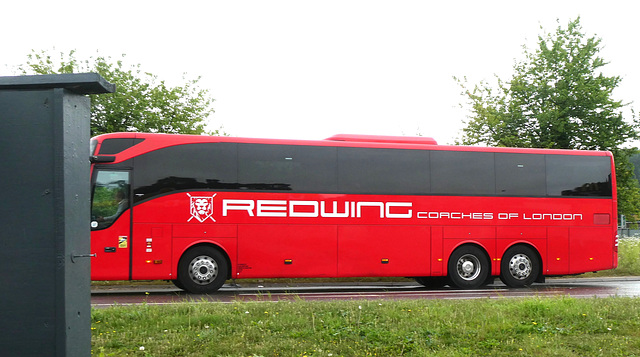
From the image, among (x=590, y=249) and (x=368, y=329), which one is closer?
(x=368, y=329)

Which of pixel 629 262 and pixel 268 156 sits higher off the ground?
pixel 268 156

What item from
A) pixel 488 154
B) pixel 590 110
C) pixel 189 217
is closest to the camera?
pixel 189 217

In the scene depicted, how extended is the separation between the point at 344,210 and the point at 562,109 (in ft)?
53.5

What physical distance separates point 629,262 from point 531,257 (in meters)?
8.22

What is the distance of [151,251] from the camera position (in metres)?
14.7

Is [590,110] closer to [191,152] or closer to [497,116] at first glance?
[497,116]

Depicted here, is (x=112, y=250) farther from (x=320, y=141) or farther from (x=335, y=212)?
(x=320, y=141)

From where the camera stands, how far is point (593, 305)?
386 inches

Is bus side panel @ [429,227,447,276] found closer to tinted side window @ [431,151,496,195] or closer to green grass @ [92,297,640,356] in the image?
tinted side window @ [431,151,496,195]

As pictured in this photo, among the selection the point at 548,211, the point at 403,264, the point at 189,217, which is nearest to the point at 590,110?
the point at 548,211

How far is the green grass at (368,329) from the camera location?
23.5ft

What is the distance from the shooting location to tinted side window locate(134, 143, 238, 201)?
14734 mm

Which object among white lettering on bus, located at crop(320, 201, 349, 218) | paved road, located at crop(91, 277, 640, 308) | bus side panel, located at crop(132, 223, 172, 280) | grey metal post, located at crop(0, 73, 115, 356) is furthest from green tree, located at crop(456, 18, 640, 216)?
grey metal post, located at crop(0, 73, 115, 356)

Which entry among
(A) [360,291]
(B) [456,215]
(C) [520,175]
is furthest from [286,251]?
(C) [520,175]
